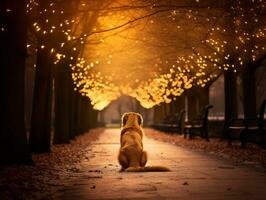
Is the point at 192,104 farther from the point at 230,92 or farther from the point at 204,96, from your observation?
the point at 230,92

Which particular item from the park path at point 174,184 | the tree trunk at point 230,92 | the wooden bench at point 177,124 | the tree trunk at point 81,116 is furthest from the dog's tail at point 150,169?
the tree trunk at point 81,116

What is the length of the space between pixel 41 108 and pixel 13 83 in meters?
6.20

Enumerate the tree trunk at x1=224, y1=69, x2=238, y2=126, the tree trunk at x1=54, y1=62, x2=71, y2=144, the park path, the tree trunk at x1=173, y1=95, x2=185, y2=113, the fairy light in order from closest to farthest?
the park path, the fairy light, the tree trunk at x1=54, y1=62, x2=71, y2=144, the tree trunk at x1=224, y1=69, x2=238, y2=126, the tree trunk at x1=173, y1=95, x2=185, y2=113

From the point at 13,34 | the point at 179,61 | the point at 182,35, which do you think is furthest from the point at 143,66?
the point at 13,34

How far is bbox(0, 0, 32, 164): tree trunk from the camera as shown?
1197cm

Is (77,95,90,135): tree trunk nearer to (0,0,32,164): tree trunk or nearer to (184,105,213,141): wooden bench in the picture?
(184,105,213,141): wooden bench

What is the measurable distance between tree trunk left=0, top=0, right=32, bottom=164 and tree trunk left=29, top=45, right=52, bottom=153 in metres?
5.67

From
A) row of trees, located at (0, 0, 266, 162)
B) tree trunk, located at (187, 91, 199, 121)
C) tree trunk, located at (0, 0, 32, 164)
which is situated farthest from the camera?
tree trunk, located at (187, 91, 199, 121)

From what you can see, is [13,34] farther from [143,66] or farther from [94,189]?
[143,66]

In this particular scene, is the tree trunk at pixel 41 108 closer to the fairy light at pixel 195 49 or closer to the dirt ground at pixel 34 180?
the fairy light at pixel 195 49

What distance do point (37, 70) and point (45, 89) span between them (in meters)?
0.74

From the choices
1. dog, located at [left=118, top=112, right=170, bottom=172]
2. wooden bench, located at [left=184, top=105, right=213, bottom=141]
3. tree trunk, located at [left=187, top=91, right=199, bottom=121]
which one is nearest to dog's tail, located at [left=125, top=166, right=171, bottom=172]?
dog, located at [left=118, top=112, right=170, bottom=172]

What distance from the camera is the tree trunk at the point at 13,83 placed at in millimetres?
11969

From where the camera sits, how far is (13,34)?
1213cm
